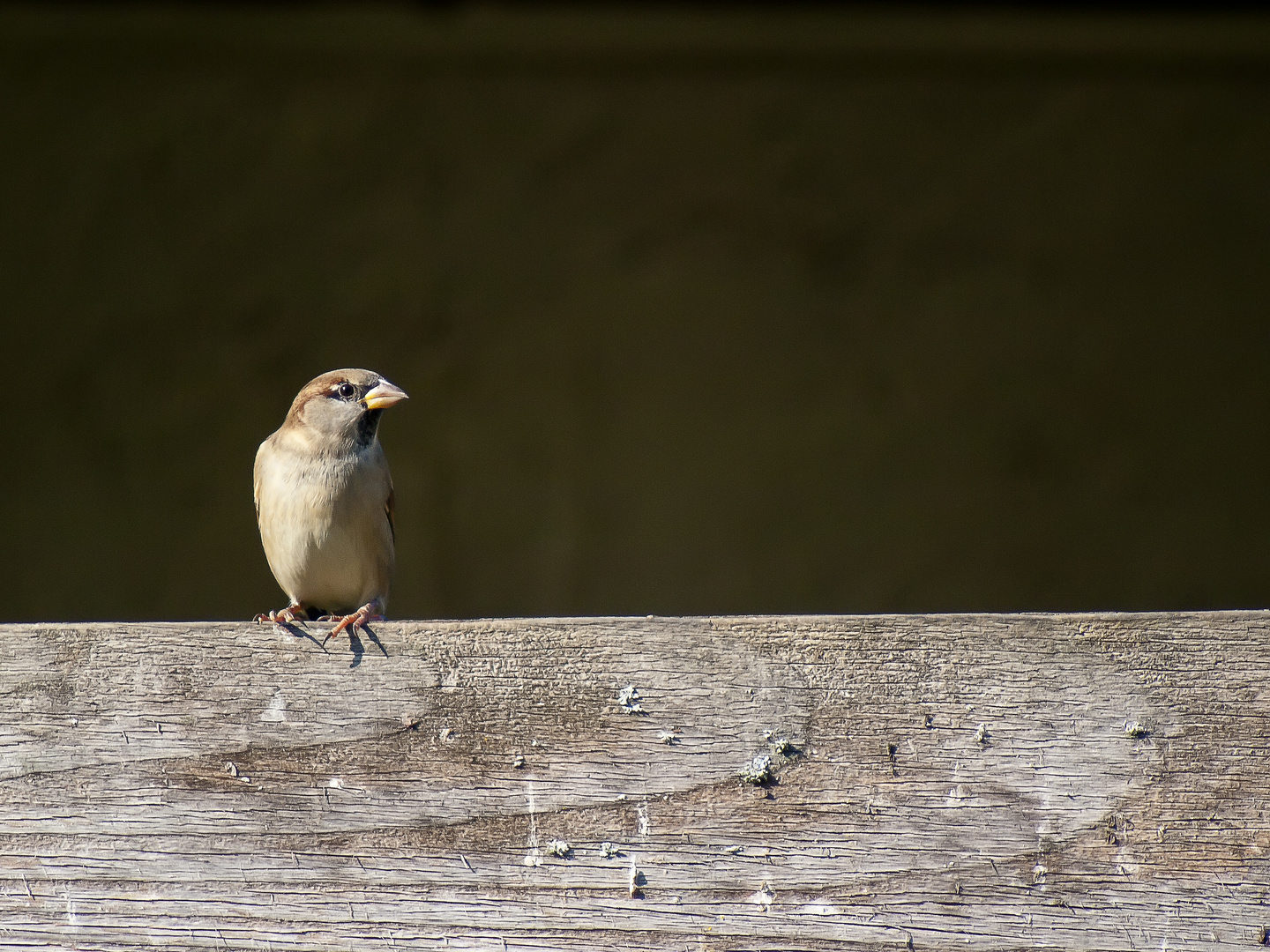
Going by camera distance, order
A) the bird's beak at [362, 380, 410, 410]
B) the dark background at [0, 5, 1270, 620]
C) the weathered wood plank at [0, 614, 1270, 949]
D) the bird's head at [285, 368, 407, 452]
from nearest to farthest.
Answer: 1. the weathered wood plank at [0, 614, 1270, 949]
2. the bird's beak at [362, 380, 410, 410]
3. the bird's head at [285, 368, 407, 452]
4. the dark background at [0, 5, 1270, 620]

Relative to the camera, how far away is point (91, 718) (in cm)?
125

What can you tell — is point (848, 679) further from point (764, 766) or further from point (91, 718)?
point (91, 718)

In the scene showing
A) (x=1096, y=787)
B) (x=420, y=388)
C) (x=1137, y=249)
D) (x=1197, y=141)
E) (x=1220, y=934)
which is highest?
(x=1197, y=141)

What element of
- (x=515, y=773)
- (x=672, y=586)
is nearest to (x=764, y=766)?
(x=515, y=773)

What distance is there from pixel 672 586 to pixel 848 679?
10.5 ft

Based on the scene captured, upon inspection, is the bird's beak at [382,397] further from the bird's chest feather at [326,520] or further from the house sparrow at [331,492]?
the bird's chest feather at [326,520]

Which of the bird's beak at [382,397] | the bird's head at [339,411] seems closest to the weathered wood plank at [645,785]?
the bird's beak at [382,397]

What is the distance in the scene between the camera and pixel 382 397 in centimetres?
274

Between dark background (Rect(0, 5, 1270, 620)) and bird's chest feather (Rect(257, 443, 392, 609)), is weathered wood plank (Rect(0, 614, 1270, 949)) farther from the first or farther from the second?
dark background (Rect(0, 5, 1270, 620))

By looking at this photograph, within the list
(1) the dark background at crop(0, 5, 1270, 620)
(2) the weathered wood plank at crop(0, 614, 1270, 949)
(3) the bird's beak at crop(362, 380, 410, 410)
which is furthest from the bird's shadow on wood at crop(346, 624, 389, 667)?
(1) the dark background at crop(0, 5, 1270, 620)

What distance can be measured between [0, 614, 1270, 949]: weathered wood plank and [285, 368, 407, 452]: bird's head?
5.12 ft

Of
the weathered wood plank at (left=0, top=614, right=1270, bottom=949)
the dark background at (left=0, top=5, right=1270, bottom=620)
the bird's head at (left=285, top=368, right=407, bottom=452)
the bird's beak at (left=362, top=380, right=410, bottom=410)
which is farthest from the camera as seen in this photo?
the dark background at (left=0, top=5, right=1270, bottom=620)

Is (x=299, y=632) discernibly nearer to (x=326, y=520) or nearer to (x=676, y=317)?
(x=326, y=520)

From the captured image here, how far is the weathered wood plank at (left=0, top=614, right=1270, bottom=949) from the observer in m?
1.20
